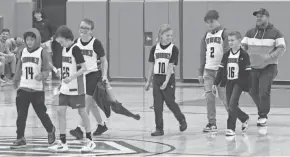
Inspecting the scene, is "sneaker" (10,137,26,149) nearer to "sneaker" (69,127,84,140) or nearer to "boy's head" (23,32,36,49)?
"sneaker" (69,127,84,140)

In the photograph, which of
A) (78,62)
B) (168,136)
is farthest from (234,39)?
(78,62)

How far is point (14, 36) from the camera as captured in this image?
28.3 metres

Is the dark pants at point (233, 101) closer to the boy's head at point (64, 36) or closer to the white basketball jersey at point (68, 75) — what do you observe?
the white basketball jersey at point (68, 75)

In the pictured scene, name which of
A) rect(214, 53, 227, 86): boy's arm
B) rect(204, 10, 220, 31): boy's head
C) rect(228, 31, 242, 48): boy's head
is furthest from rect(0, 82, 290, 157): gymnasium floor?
rect(204, 10, 220, 31): boy's head

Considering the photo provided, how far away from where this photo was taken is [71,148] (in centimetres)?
1142

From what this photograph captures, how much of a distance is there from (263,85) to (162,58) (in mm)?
2191

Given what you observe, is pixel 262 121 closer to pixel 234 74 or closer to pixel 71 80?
pixel 234 74

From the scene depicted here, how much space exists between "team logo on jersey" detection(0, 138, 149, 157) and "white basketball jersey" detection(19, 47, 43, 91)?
35.4 inches

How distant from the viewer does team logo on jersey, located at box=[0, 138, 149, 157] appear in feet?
35.6

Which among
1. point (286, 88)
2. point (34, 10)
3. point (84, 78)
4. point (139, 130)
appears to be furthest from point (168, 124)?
point (34, 10)

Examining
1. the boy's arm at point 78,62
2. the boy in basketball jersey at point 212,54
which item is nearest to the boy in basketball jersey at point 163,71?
the boy in basketball jersey at point 212,54

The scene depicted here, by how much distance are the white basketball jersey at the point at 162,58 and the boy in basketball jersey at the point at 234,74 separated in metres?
0.87

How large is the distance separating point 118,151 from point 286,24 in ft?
47.9

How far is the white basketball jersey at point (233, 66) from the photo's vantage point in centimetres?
1285
